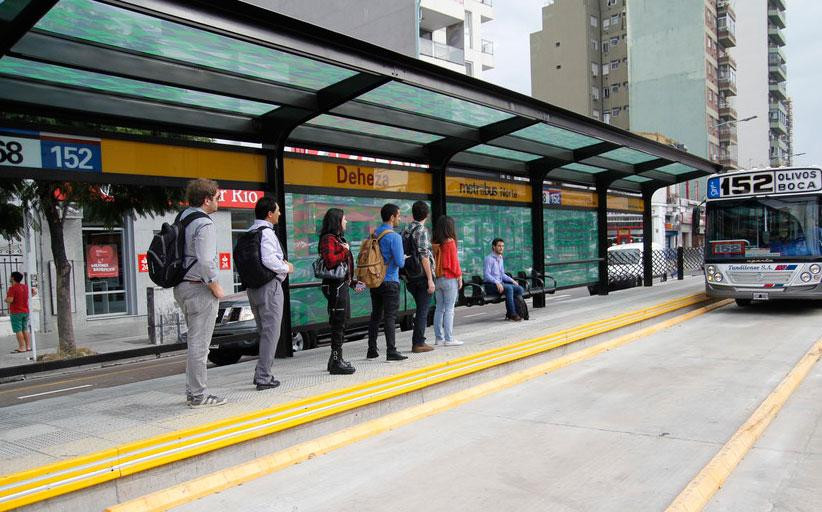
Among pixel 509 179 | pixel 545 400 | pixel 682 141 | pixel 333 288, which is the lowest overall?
pixel 545 400

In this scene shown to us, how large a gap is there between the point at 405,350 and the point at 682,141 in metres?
57.5

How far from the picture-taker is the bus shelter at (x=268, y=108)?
5297 millimetres

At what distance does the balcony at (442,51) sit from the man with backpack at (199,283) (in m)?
31.8

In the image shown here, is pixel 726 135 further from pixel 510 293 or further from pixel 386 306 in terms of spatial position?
pixel 386 306

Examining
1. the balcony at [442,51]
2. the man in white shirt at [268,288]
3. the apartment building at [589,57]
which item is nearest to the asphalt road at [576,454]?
the man in white shirt at [268,288]

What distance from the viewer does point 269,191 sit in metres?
7.92

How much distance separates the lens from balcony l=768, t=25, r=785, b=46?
76.2m

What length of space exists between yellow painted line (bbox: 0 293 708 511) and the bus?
707 centimetres

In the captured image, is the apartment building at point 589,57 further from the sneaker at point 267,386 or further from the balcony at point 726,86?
the sneaker at point 267,386

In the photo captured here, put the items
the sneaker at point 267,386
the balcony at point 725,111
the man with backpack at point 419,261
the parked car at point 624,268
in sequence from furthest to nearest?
1. the balcony at point 725,111
2. the parked car at point 624,268
3. the man with backpack at point 419,261
4. the sneaker at point 267,386

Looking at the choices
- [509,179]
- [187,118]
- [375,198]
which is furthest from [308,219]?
[509,179]

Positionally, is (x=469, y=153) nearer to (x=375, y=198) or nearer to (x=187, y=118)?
(x=375, y=198)

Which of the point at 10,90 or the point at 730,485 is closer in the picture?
the point at 730,485

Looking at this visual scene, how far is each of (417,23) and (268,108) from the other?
25634mm
